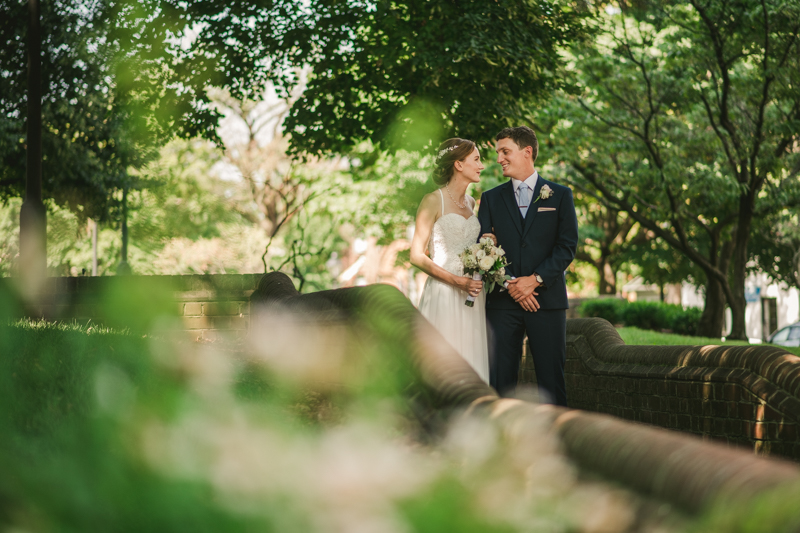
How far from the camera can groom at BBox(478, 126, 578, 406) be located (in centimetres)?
536

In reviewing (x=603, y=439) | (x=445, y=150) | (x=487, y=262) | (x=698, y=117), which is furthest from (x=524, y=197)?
(x=698, y=117)

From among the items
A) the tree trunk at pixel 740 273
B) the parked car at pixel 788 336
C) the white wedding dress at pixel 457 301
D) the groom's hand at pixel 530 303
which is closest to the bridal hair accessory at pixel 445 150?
the white wedding dress at pixel 457 301

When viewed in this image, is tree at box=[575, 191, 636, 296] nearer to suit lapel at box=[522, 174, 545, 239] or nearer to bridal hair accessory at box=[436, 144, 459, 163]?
bridal hair accessory at box=[436, 144, 459, 163]

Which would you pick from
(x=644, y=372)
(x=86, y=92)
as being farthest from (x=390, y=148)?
(x=86, y=92)

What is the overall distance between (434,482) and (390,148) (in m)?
10.6

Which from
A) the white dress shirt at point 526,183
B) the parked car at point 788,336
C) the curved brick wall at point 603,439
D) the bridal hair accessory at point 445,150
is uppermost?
the bridal hair accessory at point 445,150

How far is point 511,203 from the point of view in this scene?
557 centimetres

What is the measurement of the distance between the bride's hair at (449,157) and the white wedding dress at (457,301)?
360 mm

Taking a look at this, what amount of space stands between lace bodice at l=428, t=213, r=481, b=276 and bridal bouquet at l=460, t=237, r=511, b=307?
18.2 inches

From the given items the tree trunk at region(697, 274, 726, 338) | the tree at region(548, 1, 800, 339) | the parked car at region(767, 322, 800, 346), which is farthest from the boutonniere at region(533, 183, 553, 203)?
the parked car at region(767, 322, 800, 346)

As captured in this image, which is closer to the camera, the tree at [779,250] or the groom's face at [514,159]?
the groom's face at [514,159]

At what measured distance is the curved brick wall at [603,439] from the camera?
173cm

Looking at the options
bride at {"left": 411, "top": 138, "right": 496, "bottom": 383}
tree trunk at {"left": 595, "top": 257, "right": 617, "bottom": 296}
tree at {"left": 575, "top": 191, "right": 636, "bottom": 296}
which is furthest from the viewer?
tree trunk at {"left": 595, "top": 257, "right": 617, "bottom": 296}

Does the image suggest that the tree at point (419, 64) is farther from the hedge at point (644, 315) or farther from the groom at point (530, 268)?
the hedge at point (644, 315)
